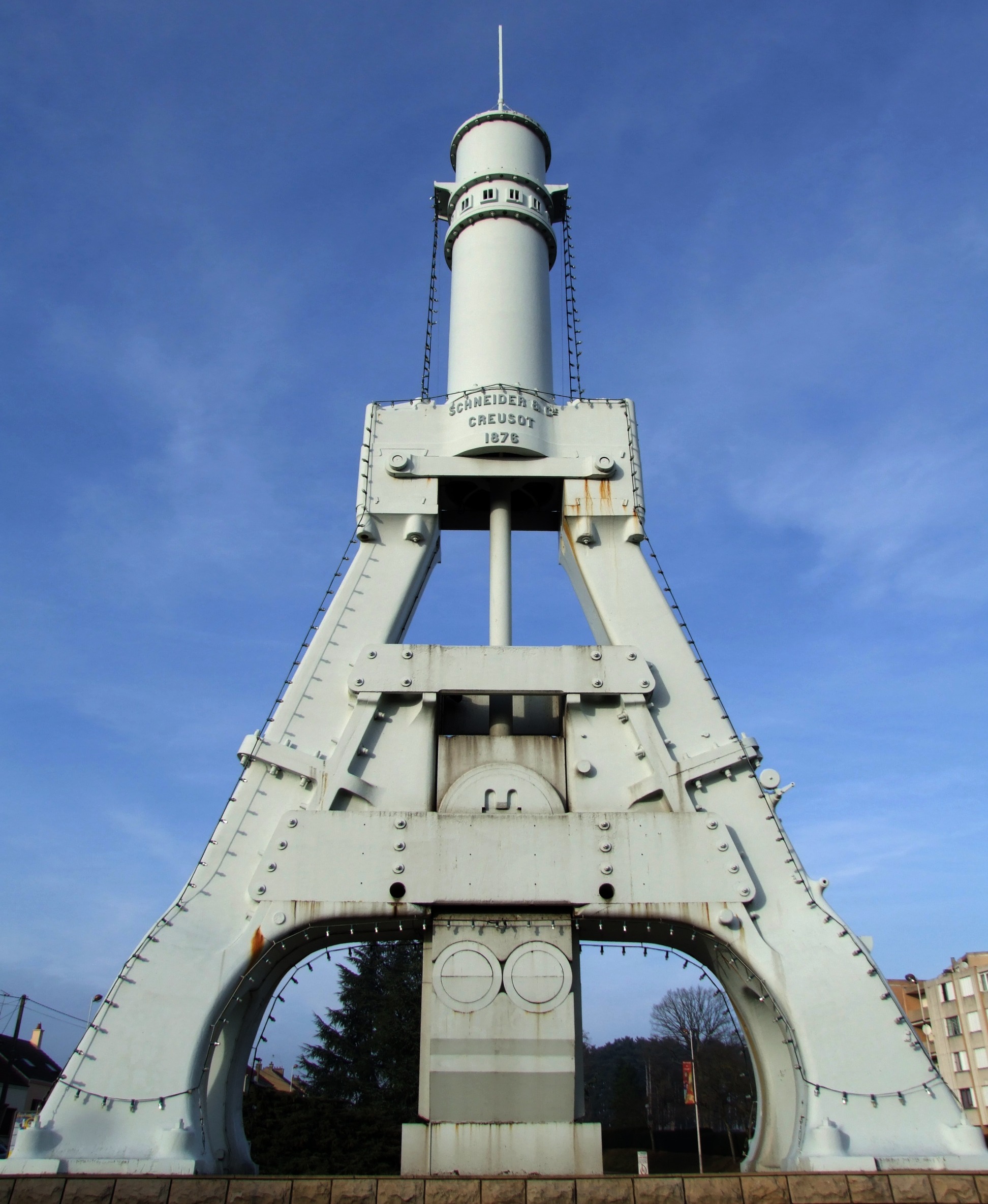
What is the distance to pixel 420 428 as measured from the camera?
65.2 ft

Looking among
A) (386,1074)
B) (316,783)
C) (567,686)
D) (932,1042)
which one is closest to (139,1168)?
(316,783)

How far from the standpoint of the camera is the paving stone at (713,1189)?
11.9 meters

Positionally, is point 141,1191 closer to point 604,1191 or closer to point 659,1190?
point 604,1191

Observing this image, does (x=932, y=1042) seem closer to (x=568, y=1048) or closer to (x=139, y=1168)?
(x=568, y=1048)

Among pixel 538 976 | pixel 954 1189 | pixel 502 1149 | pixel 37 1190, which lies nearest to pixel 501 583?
pixel 538 976

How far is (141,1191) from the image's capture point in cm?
1195

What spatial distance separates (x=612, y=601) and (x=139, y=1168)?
1199 cm

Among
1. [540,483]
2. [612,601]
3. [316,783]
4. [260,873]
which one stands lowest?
[260,873]

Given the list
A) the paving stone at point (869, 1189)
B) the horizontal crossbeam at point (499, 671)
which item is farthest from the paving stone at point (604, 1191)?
the horizontal crossbeam at point (499, 671)

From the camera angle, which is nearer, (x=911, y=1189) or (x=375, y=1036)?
(x=911, y=1189)

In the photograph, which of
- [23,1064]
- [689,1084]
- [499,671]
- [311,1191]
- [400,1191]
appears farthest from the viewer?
[23,1064]

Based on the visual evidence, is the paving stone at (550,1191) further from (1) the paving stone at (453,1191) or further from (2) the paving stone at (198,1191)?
(2) the paving stone at (198,1191)

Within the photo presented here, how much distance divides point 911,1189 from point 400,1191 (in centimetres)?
663

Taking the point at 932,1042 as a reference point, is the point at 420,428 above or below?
above
